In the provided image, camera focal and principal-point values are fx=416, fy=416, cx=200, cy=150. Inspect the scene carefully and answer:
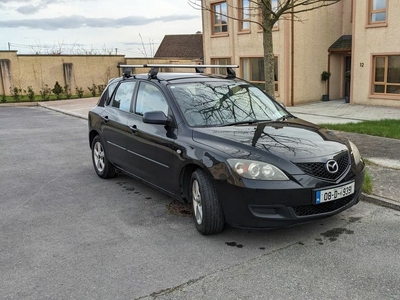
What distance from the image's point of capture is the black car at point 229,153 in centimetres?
392

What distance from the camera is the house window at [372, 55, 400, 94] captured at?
16.6m

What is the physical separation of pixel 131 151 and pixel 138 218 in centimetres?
108

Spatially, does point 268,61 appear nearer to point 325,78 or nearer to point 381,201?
point 381,201

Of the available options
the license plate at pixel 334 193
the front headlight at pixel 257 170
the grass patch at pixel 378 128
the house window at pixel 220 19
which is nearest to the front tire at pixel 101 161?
the front headlight at pixel 257 170

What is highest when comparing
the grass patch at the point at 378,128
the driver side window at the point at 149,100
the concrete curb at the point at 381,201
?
the driver side window at the point at 149,100

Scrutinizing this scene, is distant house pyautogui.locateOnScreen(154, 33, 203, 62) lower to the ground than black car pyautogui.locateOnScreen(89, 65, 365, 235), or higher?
higher

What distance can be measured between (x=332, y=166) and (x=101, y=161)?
406cm

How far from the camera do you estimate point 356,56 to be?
17.7 m

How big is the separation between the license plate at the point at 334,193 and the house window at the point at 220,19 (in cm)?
1909

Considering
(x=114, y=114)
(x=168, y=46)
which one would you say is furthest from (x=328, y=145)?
(x=168, y=46)

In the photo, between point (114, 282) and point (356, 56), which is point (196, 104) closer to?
point (114, 282)

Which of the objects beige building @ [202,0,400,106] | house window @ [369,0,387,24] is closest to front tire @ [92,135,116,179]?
beige building @ [202,0,400,106]

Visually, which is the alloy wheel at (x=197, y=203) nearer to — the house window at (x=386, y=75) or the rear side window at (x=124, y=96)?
the rear side window at (x=124, y=96)

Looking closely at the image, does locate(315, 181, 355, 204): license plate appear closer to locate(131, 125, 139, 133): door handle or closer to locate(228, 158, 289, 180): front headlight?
locate(228, 158, 289, 180): front headlight
